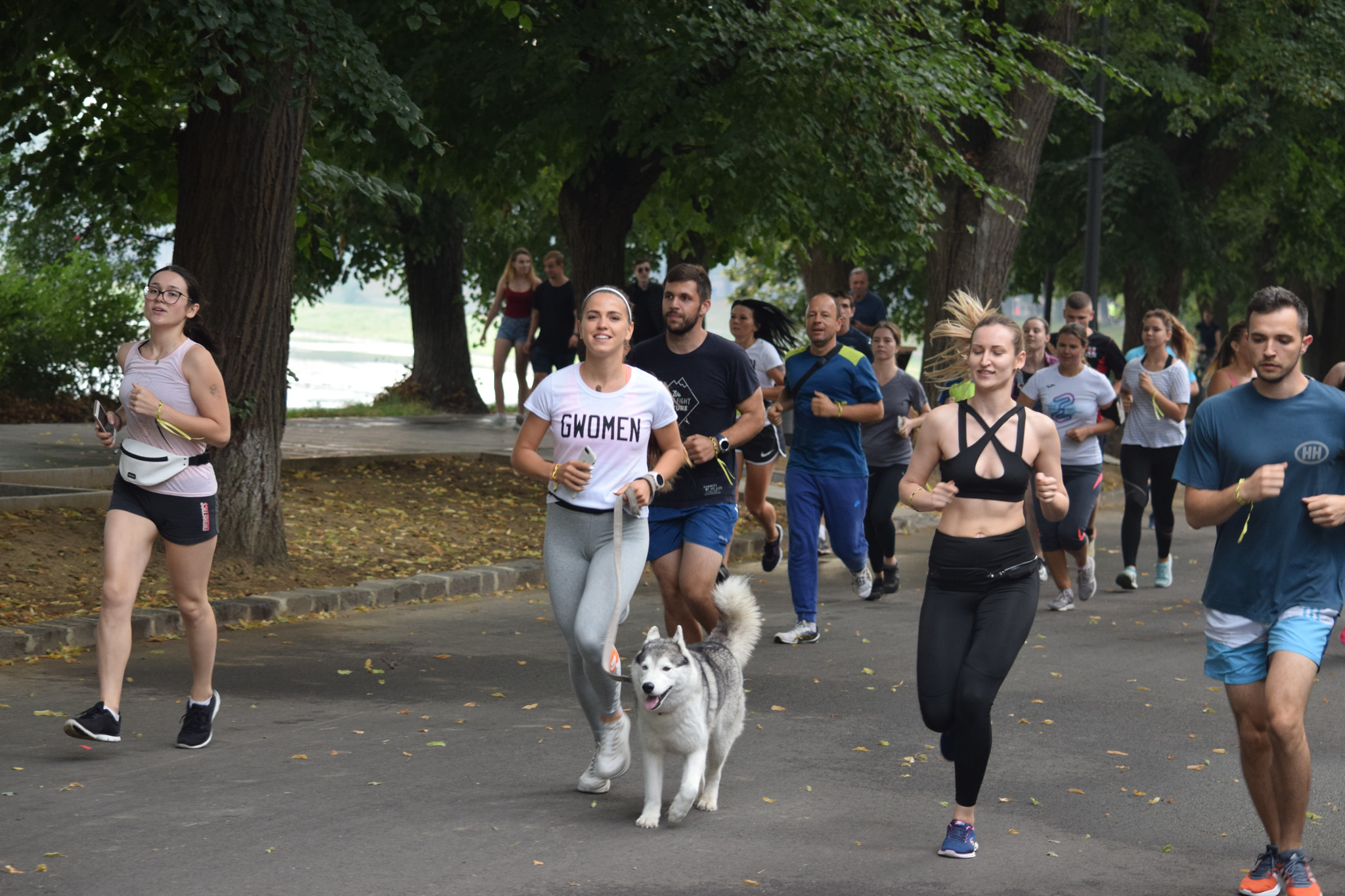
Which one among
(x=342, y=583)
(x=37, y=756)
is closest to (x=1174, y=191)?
(x=342, y=583)

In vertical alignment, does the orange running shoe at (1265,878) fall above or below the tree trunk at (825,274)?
below

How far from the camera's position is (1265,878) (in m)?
4.83

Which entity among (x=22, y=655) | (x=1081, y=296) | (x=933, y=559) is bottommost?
(x=22, y=655)

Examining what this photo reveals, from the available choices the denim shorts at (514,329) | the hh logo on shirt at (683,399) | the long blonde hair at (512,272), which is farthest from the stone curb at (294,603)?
the denim shorts at (514,329)

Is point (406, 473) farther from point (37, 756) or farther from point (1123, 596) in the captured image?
point (37, 756)

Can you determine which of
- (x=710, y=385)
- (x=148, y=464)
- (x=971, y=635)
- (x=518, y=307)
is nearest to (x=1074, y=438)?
(x=710, y=385)

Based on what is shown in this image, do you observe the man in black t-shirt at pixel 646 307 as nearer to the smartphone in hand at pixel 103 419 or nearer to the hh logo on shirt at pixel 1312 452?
the smartphone in hand at pixel 103 419

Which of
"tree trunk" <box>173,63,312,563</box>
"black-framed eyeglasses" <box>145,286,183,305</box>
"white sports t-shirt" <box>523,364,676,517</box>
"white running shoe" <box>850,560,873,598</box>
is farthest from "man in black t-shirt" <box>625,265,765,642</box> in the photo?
"tree trunk" <box>173,63,312,563</box>

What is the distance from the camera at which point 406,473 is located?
15.2 m

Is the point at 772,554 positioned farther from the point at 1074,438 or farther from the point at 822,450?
the point at 1074,438

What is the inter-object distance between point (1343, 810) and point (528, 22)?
7.38 metres

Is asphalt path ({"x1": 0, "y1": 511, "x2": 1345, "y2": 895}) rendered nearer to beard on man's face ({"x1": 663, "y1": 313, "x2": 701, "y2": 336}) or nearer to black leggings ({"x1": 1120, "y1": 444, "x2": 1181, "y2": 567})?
beard on man's face ({"x1": 663, "y1": 313, "x2": 701, "y2": 336})

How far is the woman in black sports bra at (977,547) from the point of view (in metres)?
5.23

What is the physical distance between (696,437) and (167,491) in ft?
7.32
